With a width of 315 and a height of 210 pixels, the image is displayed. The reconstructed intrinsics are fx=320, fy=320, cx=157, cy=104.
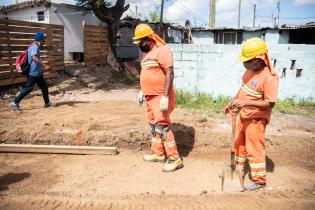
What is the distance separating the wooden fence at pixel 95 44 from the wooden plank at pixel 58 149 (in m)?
11.8

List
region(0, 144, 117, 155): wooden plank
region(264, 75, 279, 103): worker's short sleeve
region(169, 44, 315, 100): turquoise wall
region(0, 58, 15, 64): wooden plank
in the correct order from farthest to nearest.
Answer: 1. region(0, 58, 15, 64): wooden plank
2. region(169, 44, 315, 100): turquoise wall
3. region(0, 144, 117, 155): wooden plank
4. region(264, 75, 279, 103): worker's short sleeve

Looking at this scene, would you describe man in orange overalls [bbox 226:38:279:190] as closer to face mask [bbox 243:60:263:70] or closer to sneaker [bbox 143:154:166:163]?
face mask [bbox 243:60:263:70]

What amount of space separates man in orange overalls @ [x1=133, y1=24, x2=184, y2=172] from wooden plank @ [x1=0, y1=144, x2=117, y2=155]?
116 centimetres

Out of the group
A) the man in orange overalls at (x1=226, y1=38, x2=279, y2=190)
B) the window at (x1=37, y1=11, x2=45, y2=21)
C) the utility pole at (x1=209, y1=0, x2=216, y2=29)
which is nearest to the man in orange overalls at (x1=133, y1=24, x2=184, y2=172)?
the man in orange overalls at (x1=226, y1=38, x2=279, y2=190)

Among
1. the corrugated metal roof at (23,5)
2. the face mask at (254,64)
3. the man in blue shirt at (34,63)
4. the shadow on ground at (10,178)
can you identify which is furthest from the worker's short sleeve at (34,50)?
the corrugated metal roof at (23,5)

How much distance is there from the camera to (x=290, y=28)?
60.4ft

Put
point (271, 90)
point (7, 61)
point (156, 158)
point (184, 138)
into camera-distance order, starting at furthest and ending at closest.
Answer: point (7, 61) < point (184, 138) < point (156, 158) < point (271, 90)

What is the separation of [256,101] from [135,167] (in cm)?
220

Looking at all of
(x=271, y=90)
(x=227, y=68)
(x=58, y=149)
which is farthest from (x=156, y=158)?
(x=227, y=68)

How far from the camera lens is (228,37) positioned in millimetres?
20938

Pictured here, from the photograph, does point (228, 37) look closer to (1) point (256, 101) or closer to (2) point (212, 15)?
(2) point (212, 15)

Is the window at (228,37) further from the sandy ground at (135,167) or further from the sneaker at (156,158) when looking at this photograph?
the sneaker at (156,158)

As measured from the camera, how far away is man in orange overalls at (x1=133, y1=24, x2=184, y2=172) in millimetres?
4594

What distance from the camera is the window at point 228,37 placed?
2064 cm
